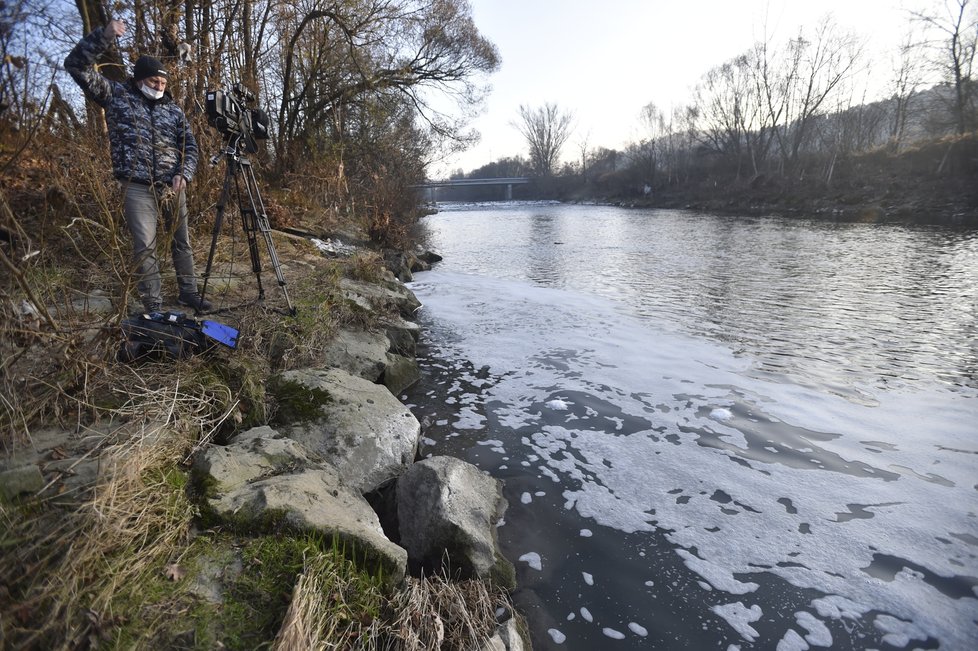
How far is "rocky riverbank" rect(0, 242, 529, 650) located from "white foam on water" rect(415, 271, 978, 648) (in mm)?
945

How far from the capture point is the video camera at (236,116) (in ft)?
12.7

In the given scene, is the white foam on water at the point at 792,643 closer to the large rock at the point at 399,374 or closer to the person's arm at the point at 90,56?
the large rock at the point at 399,374

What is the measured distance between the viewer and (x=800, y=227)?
19.2 metres

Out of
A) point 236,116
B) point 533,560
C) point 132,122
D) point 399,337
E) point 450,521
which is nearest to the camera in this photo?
point 450,521

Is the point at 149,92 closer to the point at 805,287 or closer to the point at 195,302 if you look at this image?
the point at 195,302

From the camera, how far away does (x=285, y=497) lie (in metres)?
2.20

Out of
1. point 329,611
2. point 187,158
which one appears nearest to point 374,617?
point 329,611

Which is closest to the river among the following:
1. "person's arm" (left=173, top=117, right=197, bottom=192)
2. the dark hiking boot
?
the dark hiking boot

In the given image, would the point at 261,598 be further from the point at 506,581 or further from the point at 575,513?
the point at 575,513

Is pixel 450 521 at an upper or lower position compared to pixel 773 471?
upper

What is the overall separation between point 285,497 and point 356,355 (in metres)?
2.83

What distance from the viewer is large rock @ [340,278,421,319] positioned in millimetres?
6751

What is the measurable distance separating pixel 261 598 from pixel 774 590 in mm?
2461

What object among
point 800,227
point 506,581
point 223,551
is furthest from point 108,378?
point 800,227
